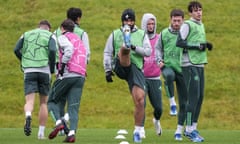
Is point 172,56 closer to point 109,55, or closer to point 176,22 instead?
point 176,22

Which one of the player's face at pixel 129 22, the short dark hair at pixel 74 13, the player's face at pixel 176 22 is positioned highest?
the short dark hair at pixel 74 13

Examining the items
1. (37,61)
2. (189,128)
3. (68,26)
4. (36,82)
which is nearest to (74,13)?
(37,61)

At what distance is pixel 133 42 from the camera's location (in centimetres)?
1388

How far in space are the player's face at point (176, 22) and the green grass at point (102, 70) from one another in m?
2.16

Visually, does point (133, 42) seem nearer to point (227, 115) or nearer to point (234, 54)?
point (227, 115)

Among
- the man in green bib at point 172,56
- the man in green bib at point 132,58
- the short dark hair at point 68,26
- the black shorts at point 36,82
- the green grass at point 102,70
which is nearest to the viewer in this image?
the man in green bib at point 132,58

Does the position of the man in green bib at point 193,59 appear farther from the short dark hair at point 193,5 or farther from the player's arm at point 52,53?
the player's arm at point 52,53

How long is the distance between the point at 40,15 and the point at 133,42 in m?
26.7

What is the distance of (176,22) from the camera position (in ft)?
51.2

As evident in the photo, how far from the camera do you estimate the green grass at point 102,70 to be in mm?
26922

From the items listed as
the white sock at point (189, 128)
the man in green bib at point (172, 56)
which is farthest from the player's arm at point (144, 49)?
the man in green bib at point (172, 56)

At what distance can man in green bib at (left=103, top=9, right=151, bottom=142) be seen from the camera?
44.8ft

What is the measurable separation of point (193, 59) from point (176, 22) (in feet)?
5.13

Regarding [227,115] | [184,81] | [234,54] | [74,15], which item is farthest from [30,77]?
[234,54]
